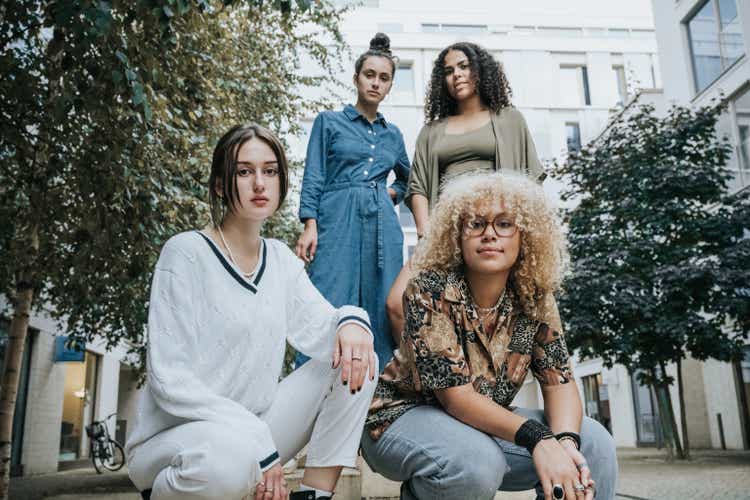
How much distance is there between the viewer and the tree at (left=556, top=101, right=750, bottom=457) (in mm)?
11625

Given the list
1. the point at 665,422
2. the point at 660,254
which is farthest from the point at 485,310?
the point at 665,422

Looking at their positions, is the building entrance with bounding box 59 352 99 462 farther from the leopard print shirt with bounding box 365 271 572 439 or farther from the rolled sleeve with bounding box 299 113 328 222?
the leopard print shirt with bounding box 365 271 572 439

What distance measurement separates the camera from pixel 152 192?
229 inches

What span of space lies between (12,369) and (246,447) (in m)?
6.00

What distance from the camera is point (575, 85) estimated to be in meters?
32.5

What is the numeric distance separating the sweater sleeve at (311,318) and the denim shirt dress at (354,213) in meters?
0.73

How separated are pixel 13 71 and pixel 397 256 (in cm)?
339

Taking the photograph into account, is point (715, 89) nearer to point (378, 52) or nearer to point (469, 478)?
point (378, 52)

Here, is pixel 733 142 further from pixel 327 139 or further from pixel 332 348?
pixel 332 348

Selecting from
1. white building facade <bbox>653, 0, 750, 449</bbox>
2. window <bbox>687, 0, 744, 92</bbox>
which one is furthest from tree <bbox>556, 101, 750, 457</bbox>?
window <bbox>687, 0, 744, 92</bbox>

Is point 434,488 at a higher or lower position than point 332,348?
lower

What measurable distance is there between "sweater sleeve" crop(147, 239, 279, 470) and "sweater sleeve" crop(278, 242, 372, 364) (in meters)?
0.38

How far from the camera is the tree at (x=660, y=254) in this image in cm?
1162

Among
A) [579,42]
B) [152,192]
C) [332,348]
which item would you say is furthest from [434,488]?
[579,42]
